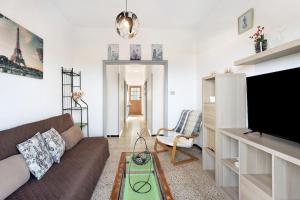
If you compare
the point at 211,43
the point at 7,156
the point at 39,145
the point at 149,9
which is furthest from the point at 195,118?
the point at 7,156

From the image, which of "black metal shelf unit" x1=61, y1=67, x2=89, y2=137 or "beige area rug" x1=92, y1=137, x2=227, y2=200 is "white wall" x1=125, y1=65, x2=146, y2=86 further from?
"beige area rug" x1=92, y1=137, x2=227, y2=200

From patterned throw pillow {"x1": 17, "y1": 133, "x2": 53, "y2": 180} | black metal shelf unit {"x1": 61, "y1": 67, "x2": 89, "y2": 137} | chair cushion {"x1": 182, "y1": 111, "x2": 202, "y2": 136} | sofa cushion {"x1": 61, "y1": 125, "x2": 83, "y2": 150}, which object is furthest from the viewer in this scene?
black metal shelf unit {"x1": 61, "y1": 67, "x2": 89, "y2": 137}

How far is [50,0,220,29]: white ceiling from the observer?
10.6ft

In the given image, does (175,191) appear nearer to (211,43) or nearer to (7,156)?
(7,156)

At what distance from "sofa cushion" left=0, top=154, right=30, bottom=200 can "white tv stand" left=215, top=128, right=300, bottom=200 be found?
193cm

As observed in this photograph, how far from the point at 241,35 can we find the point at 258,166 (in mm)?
1727

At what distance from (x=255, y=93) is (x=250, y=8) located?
1183 mm

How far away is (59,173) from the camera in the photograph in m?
1.79

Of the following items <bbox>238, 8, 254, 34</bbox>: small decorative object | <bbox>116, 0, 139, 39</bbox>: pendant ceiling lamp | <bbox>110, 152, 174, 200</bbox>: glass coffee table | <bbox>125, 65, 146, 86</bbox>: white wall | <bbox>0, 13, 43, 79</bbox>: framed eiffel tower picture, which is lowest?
<bbox>110, 152, 174, 200</bbox>: glass coffee table

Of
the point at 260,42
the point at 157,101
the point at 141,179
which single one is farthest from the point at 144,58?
the point at 141,179

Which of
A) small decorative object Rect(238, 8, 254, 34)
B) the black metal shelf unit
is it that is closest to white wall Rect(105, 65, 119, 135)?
the black metal shelf unit

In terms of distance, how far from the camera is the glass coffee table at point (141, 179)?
5.11ft

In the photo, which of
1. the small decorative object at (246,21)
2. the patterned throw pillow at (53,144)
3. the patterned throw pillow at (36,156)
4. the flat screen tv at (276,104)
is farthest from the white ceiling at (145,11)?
the patterned throw pillow at (36,156)

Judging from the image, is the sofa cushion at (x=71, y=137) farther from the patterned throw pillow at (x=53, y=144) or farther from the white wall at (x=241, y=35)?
the white wall at (x=241, y=35)
